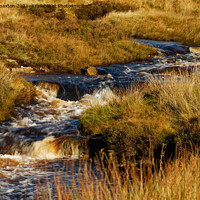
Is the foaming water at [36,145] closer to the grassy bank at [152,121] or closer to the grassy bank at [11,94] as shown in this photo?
the grassy bank at [11,94]

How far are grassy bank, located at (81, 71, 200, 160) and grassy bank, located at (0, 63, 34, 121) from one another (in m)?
2.62

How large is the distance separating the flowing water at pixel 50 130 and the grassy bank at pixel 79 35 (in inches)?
74.7

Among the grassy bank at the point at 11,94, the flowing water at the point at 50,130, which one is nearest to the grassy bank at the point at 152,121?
the flowing water at the point at 50,130

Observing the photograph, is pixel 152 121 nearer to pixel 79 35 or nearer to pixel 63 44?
pixel 63 44

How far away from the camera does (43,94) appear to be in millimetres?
11852

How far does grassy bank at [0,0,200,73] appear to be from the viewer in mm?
16672

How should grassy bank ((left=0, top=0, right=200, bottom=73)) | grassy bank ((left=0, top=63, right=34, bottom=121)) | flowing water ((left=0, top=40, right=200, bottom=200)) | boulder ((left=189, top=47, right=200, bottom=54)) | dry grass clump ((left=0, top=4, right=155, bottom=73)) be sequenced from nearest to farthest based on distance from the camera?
flowing water ((left=0, top=40, right=200, bottom=200)) → grassy bank ((left=0, top=63, right=34, bottom=121)) → dry grass clump ((left=0, top=4, right=155, bottom=73)) → grassy bank ((left=0, top=0, right=200, bottom=73)) → boulder ((left=189, top=47, right=200, bottom=54))

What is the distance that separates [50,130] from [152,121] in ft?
10.1

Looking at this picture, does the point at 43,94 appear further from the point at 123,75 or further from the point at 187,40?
the point at 187,40

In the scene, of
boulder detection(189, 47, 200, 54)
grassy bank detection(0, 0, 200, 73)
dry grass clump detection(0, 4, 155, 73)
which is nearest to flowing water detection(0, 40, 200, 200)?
dry grass clump detection(0, 4, 155, 73)

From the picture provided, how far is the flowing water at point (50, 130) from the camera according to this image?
591 cm

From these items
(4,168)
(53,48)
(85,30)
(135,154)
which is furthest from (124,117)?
(85,30)

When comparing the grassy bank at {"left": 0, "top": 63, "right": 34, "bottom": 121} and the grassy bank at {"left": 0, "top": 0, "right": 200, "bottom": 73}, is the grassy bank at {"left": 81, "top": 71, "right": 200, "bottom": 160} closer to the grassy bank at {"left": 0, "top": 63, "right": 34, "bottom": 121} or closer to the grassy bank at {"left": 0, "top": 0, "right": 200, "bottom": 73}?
the grassy bank at {"left": 0, "top": 63, "right": 34, "bottom": 121}

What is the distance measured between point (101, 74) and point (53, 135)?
765 centimetres
